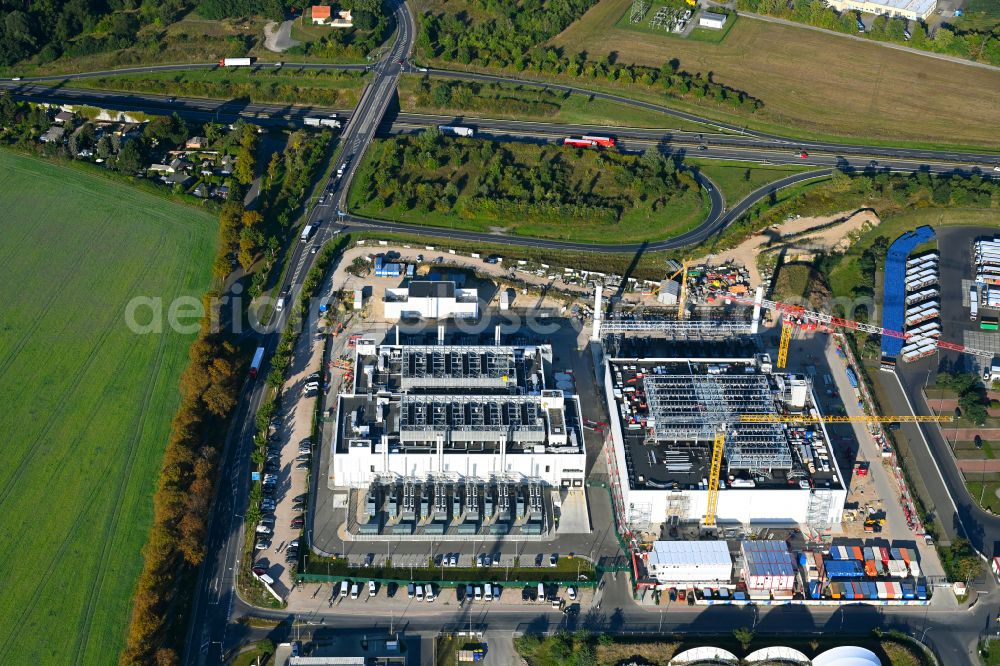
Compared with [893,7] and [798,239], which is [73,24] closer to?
[798,239]

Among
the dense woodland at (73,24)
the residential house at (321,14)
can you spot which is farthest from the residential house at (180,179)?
the residential house at (321,14)

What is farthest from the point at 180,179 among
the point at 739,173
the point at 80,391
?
the point at 739,173

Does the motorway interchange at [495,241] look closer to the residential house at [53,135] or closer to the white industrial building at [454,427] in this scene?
the residential house at [53,135]

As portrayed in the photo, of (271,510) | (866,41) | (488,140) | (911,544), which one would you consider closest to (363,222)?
(488,140)

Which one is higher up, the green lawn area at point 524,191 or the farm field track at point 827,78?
the farm field track at point 827,78

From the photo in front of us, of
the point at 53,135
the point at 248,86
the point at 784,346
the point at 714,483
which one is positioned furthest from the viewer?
the point at 248,86

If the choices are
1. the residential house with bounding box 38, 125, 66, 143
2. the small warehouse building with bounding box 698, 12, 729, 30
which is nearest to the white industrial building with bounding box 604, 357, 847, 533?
the residential house with bounding box 38, 125, 66, 143

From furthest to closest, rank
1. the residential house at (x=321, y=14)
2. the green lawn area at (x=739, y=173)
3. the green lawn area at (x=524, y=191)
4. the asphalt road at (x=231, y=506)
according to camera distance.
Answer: the residential house at (x=321, y=14), the green lawn area at (x=739, y=173), the green lawn area at (x=524, y=191), the asphalt road at (x=231, y=506)
